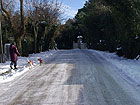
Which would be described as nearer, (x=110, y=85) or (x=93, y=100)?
(x=93, y=100)

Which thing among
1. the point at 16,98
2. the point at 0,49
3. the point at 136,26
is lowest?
the point at 16,98

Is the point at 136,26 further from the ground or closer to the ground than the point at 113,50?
further from the ground

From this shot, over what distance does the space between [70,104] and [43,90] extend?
186 centimetres

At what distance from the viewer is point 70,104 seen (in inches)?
219

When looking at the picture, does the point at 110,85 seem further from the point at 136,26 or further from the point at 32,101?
the point at 136,26

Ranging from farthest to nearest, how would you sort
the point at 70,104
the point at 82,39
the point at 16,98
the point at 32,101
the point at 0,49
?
the point at 82,39, the point at 0,49, the point at 16,98, the point at 32,101, the point at 70,104

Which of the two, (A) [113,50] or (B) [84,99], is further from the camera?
(A) [113,50]

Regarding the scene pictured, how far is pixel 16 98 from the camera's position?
6.40m

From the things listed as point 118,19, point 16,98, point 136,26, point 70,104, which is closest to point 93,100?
point 70,104

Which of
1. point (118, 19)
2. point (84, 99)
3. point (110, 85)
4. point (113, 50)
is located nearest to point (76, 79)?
point (110, 85)

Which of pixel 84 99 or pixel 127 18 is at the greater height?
pixel 127 18

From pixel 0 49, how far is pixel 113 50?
13.3m

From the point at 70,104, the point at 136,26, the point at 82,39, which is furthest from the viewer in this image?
the point at 82,39

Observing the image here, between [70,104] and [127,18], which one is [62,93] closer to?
[70,104]
